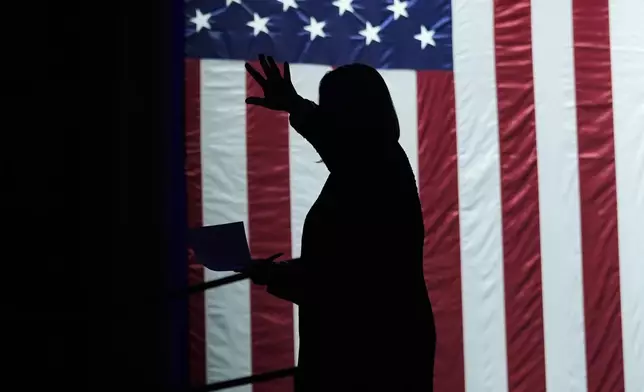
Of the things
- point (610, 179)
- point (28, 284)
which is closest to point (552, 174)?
point (610, 179)

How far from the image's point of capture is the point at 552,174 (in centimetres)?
193

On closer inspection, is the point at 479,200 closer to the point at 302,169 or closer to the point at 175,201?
the point at 302,169

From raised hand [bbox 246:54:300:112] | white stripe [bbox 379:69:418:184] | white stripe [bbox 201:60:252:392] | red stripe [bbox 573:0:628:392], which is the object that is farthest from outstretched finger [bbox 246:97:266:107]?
red stripe [bbox 573:0:628:392]

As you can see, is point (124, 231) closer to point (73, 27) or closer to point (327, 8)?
point (73, 27)

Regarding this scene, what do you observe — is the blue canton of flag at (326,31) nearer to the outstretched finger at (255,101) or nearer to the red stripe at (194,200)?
the red stripe at (194,200)

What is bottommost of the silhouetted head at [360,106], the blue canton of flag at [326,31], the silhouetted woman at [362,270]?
the silhouetted woman at [362,270]

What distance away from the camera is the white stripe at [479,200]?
1.88m

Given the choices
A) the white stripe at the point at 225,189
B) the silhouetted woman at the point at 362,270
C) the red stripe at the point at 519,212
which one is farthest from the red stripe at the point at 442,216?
the silhouetted woman at the point at 362,270

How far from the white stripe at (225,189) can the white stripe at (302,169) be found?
117 millimetres

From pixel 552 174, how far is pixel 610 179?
164mm

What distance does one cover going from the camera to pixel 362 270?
1.12 m

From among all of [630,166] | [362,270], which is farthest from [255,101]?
[630,166]

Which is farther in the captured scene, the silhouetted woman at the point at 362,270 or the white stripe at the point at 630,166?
the white stripe at the point at 630,166

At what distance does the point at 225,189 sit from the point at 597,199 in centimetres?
94
